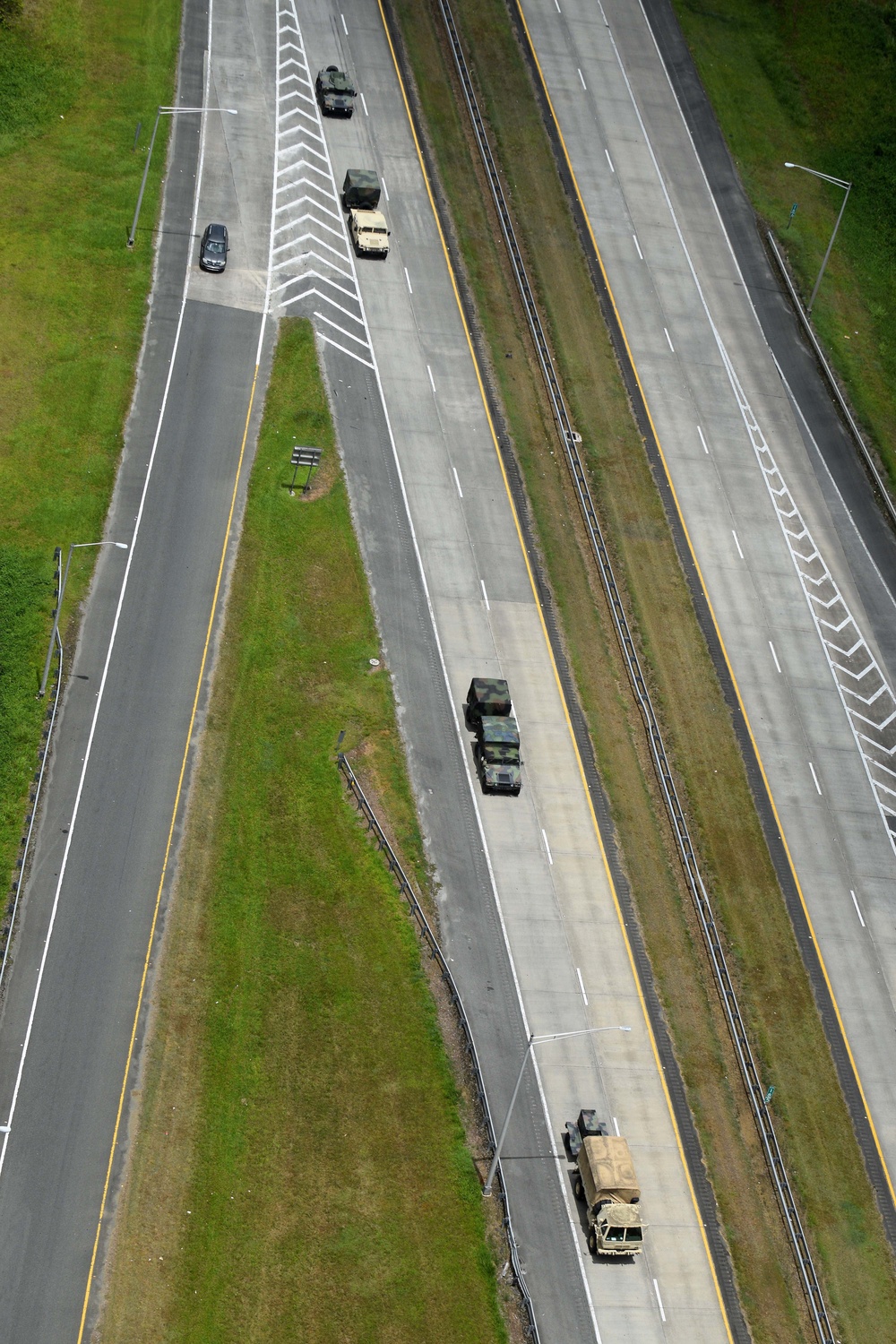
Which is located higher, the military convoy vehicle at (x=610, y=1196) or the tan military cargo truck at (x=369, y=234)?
Answer: the tan military cargo truck at (x=369, y=234)

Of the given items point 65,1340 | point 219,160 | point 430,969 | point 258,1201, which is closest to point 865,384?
point 219,160

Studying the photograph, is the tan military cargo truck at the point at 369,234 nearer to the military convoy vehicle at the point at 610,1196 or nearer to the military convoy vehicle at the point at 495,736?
the military convoy vehicle at the point at 495,736

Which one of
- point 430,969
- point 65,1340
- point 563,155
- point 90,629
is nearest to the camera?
point 65,1340

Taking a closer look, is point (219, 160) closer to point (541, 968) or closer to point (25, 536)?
point (25, 536)

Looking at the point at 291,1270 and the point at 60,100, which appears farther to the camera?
the point at 60,100

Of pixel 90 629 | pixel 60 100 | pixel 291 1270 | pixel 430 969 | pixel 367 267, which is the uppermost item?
pixel 60 100

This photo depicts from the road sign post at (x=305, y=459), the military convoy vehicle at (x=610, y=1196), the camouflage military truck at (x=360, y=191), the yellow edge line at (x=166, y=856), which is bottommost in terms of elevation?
the military convoy vehicle at (x=610, y=1196)

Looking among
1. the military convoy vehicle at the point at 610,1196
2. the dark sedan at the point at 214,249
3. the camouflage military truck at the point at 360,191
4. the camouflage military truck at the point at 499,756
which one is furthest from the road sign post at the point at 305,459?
the military convoy vehicle at the point at 610,1196

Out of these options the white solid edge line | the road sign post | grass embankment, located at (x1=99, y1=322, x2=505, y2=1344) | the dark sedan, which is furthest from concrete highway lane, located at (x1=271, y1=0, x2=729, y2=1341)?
the white solid edge line
